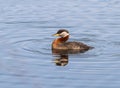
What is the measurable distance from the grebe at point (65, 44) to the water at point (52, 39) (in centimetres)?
33

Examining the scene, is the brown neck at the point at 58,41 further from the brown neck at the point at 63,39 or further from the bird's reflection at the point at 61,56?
the bird's reflection at the point at 61,56

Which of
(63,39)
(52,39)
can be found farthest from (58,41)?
(52,39)

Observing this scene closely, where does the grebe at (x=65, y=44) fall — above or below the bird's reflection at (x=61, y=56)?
above

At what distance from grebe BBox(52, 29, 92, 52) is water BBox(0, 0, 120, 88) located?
335 mm

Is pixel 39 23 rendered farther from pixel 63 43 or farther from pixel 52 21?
pixel 63 43

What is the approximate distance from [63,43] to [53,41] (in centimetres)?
46

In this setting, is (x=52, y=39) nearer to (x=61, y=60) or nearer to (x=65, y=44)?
(x=65, y=44)

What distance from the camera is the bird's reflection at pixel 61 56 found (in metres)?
19.5

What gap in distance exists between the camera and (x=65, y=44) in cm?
2231

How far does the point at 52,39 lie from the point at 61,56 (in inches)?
107

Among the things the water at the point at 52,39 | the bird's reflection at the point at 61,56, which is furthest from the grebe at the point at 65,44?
the water at the point at 52,39

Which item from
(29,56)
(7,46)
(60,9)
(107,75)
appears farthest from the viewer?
(60,9)

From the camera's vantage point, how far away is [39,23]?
25875 mm

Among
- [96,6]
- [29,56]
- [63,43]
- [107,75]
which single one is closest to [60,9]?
[96,6]
